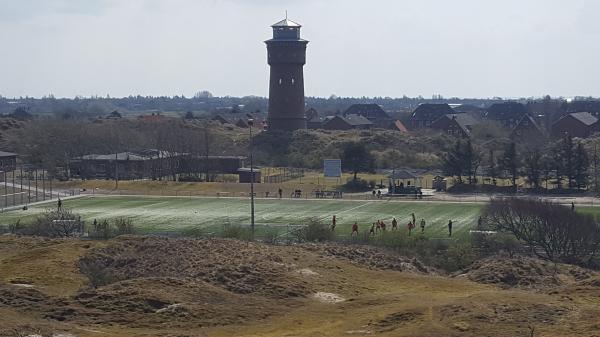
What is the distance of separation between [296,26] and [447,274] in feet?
209

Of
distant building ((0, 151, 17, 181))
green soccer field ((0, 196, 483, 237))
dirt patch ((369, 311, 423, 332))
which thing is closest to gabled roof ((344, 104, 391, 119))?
distant building ((0, 151, 17, 181))

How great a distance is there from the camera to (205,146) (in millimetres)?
82750

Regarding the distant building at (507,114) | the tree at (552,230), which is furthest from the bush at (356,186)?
the distant building at (507,114)

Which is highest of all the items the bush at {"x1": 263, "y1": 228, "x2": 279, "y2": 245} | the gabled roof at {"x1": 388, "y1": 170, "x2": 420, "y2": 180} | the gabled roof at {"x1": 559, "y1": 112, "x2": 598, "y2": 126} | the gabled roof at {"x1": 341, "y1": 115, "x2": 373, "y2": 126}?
the gabled roof at {"x1": 341, "y1": 115, "x2": 373, "y2": 126}

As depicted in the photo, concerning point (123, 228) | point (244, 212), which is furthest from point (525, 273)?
point (244, 212)

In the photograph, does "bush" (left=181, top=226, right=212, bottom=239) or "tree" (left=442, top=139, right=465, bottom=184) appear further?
"tree" (left=442, top=139, right=465, bottom=184)

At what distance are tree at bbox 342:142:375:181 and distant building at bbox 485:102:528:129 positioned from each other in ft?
187

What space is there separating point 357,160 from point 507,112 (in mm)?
76913

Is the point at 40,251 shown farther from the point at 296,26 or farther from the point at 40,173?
the point at 296,26

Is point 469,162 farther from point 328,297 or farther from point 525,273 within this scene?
point 328,297

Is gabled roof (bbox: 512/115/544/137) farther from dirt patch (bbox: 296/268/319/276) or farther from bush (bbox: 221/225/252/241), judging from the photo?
dirt patch (bbox: 296/268/319/276)

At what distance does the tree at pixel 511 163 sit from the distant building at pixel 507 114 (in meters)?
62.4

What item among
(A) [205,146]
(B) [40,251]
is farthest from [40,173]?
(B) [40,251]

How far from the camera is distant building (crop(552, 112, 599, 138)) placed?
100312mm
